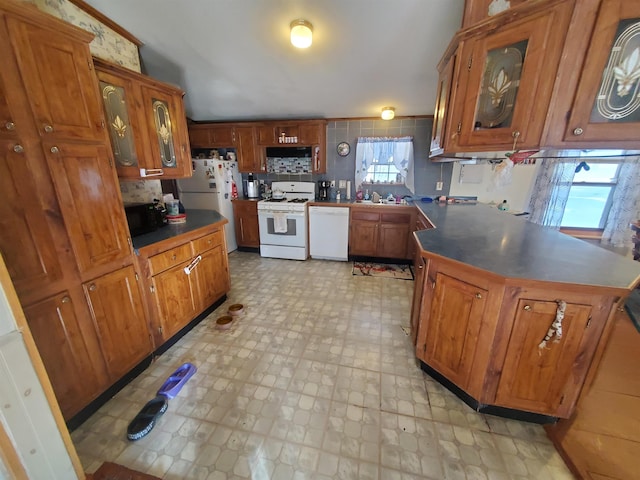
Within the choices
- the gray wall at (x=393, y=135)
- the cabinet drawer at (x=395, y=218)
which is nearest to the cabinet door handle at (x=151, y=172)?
the gray wall at (x=393, y=135)

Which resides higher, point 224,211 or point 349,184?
point 349,184

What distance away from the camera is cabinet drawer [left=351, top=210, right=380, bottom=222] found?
3697mm

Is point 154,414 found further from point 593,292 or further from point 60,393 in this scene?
point 593,292

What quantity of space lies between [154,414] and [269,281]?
1.90 meters

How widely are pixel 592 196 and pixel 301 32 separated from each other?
5105mm

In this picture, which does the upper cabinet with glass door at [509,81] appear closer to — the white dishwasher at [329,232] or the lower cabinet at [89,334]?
the white dishwasher at [329,232]

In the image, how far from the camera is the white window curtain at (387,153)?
3.87 meters

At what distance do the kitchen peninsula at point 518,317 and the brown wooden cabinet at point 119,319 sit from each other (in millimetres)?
2048

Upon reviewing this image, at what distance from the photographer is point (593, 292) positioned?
3.72 feet

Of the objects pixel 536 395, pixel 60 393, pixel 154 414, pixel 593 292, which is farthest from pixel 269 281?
pixel 593 292

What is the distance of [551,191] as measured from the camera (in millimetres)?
3834

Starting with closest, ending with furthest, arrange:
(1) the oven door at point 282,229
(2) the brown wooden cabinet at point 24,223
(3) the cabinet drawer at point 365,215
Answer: (2) the brown wooden cabinet at point 24,223 < (3) the cabinet drawer at point 365,215 < (1) the oven door at point 282,229

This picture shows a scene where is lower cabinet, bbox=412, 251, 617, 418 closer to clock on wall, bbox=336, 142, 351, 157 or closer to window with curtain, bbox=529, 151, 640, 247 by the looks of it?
clock on wall, bbox=336, 142, 351, 157

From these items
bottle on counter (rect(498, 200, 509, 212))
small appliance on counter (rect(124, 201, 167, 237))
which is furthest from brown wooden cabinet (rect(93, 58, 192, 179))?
bottle on counter (rect(498, 200, 509, 212))
